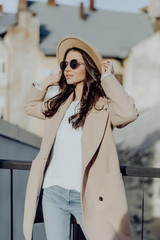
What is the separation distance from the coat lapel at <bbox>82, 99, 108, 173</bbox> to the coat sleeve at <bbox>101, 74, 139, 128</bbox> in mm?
52

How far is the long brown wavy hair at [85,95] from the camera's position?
6.89 ft

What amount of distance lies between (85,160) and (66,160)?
0.11m

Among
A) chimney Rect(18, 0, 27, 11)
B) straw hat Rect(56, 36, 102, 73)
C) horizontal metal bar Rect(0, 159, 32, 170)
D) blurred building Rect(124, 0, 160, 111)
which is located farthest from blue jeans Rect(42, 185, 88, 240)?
chimney Rect(18, 0, 27, 11)

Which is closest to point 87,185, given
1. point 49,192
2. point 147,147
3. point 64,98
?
point 49,192

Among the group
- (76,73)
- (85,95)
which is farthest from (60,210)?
(76,73)

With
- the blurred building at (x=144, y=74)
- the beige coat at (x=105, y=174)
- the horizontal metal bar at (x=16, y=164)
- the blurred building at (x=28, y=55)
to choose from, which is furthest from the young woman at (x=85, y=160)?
the blurred building at (x=28, y=55)

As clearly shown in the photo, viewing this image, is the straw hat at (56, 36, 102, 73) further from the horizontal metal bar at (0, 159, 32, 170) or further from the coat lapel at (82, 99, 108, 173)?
the horizontal metal bar at (0, 159, 32, 170)

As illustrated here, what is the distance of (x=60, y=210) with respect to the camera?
80.9 inches

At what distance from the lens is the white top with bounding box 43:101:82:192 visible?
2.02m

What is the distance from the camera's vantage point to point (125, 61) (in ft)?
60.5

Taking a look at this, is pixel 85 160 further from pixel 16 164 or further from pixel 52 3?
pixel 52 3

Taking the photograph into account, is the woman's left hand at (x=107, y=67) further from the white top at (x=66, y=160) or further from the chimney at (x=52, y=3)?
the chimney at (x=52, y=3)

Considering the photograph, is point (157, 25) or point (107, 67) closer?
point (107, 67)

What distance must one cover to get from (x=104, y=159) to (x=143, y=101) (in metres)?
16.4
